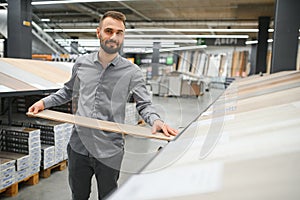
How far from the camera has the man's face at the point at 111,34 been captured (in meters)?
1.35

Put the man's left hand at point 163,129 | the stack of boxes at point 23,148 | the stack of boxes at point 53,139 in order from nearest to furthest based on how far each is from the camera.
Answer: the man's left hand at point 163,129
the stack of boxes at point 23,148
the stack of boxes at point 53,139

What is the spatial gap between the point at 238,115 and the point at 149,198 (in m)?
0.94

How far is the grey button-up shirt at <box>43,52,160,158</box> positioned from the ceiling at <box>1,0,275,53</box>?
5.67 meters

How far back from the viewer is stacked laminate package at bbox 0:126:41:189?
2.19m

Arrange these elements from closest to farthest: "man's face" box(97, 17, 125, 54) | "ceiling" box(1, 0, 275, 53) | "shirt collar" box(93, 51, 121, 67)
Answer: "man's face" box(97, 17, 125, 54), "shirt collar" box(93, 51, 121, 67), "ceiling" box(1, 0, 275, 53)

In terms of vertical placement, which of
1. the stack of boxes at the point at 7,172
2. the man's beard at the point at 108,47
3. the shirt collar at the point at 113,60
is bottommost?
the stack of boxes at the point at 7,172

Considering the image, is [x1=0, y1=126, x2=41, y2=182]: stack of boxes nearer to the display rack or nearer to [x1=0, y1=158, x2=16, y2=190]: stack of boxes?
[x1=0, y1=158, x2=16, y2=190]: stack of boxes

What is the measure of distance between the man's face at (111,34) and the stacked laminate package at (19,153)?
1.46 metres

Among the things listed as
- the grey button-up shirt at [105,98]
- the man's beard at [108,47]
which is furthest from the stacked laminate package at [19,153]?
the man's beard at [108,47]

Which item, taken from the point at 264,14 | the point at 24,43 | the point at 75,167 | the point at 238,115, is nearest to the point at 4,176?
the point at 75,167

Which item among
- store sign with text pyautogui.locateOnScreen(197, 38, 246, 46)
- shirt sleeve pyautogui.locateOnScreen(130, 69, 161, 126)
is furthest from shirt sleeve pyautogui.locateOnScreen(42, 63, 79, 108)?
store sign with text pyautogui.locateOnScreen(197, 38, 246, 46)

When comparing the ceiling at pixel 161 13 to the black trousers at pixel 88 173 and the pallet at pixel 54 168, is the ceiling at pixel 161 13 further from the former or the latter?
the black trousers at pixel 88 173

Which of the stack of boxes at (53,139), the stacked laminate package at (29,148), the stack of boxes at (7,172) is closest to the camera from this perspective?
the stack of boxes at (7,172)

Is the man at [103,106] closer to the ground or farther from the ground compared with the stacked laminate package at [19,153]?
farther from the ground
